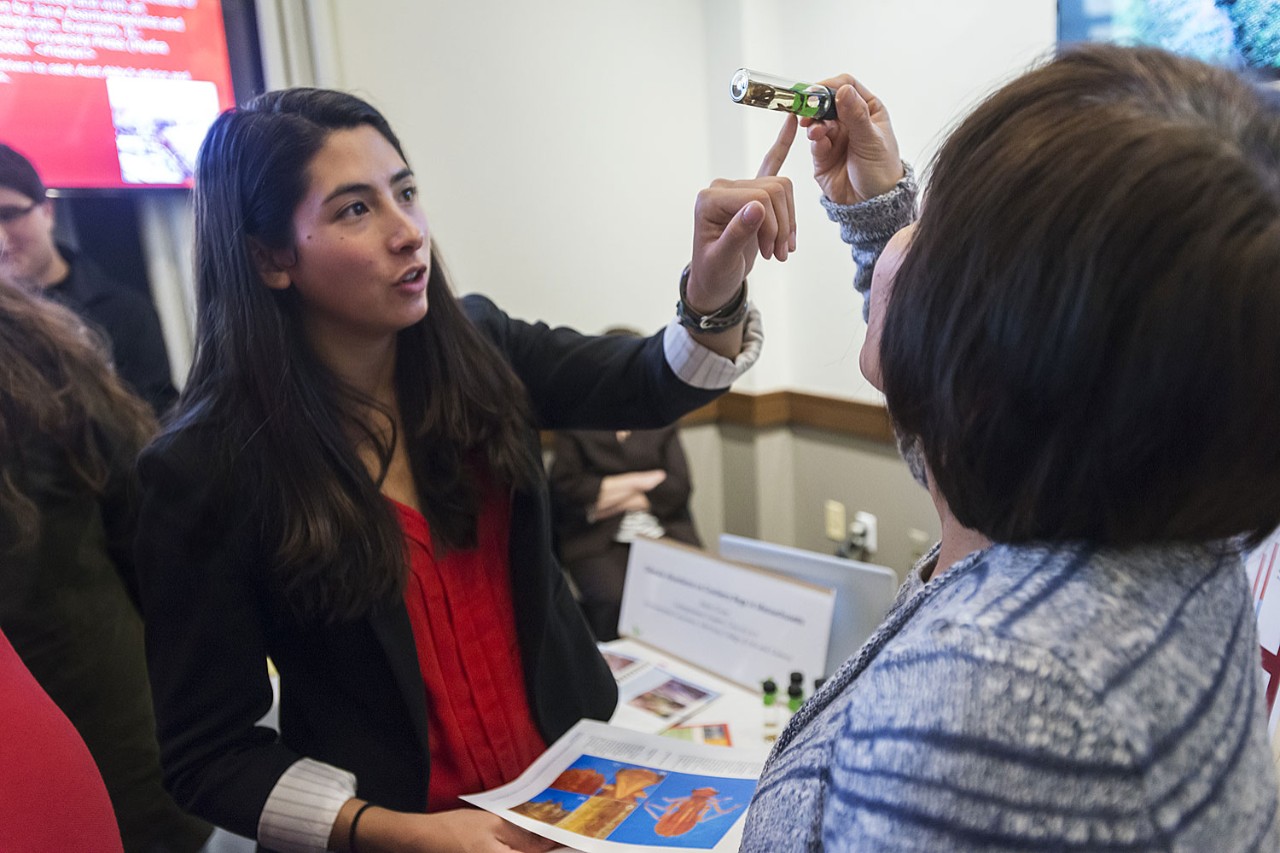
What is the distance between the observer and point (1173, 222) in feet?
1.30

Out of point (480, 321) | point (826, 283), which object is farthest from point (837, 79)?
point (826, 283)

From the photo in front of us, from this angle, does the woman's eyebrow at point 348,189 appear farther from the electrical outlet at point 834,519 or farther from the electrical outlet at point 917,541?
the electrical outlet at point 834,519

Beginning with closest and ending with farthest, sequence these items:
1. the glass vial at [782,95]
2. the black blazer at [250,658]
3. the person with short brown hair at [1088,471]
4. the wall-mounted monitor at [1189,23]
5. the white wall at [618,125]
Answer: the person with short brown hair at [1088,471], the glass vial at [782,95], the black blazer at [250,658], the wall-mounted monitor at [1189,23], the white wall at [618,125]

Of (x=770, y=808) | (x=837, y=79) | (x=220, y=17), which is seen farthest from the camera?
(x=220, y=17)

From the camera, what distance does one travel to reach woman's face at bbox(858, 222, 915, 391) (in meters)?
0.58

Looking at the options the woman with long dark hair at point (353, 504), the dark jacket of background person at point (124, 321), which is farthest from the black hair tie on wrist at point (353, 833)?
the dark jacket of background person at point (124, 321)

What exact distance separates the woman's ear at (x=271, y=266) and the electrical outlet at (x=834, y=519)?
2270mm

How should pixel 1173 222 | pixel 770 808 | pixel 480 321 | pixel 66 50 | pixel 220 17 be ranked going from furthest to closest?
pixel 220 17, pixel 66 50, pixel 480 321, pixel 770 808, pixel 1173 222

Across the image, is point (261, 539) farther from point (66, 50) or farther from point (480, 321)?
point (66, 50)

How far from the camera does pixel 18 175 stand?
1.82 m

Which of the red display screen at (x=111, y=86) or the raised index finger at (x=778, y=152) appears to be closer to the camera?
the raised index finger at (x=778, y=152)

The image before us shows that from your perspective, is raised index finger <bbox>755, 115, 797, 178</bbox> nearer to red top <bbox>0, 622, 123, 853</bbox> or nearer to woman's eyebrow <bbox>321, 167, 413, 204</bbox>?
woman's eyebrow <bbox>321, 167, 413, 204</bbox>

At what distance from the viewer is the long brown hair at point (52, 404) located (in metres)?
1.05

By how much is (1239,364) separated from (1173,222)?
0.07 meters
